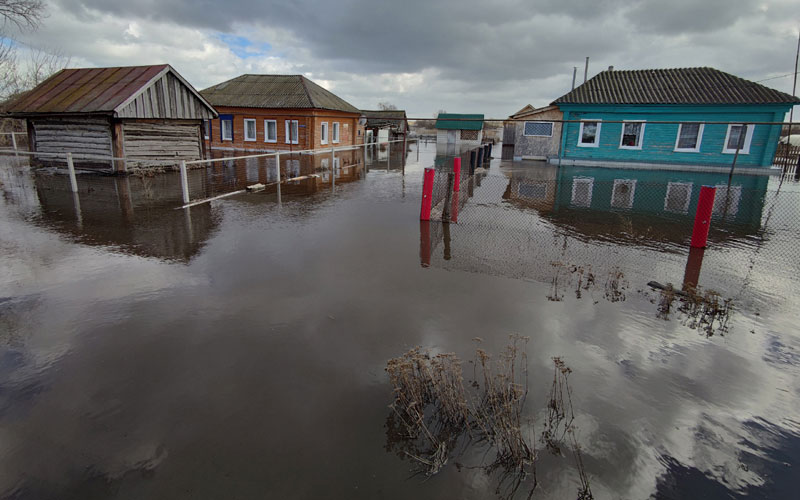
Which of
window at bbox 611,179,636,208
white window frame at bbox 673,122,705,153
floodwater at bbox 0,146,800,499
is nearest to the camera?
floodwater at bbox 0,146,800,499

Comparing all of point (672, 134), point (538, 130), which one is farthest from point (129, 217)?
point (672, 134)

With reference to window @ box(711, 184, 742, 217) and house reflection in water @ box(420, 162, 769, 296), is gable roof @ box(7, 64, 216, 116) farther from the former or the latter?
window @ box(711, 184, 742, 217)

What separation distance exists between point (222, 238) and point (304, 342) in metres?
4.77

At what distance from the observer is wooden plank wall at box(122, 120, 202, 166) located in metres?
17.0

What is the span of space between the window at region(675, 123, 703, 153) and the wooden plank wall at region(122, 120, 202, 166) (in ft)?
87.6

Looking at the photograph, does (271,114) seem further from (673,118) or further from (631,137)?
(673,118)

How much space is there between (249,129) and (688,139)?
2809 centimetres

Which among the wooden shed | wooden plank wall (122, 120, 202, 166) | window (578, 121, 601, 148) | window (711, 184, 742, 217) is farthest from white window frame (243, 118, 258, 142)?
window (711, 184, 742, 217)

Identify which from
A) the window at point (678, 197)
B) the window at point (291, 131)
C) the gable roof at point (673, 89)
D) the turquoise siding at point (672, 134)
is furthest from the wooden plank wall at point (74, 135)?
the turquoise siding at point (672, 134)

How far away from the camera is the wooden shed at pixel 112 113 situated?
15977mm

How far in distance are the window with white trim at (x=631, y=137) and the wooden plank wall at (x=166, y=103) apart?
23817mm

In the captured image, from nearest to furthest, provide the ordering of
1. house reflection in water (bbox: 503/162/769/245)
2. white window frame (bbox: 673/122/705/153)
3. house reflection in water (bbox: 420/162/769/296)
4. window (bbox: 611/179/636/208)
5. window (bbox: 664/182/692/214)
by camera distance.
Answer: house reflection in water (bbox: 420/162/769/296), house reflection in water (bbox: 503/162/769/245), window (bbox: 664/182/692/214), window (bbox: 611/179/636/208), white window frame (bbox: 673/122/705/153)

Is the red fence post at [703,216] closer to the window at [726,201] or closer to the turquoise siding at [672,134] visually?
the window at [726,201]

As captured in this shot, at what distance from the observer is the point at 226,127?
98.1ft
